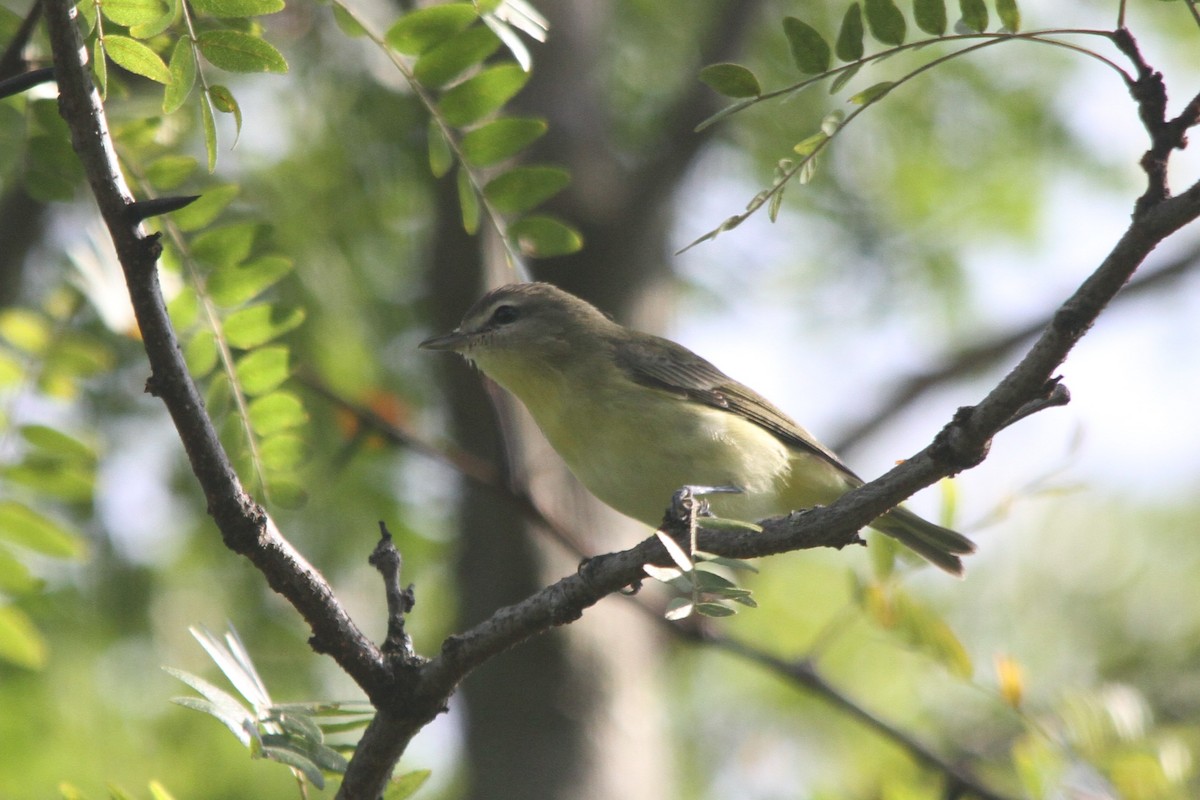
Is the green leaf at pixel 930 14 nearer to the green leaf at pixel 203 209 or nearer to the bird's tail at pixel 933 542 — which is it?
the green leaf at pixel 203 209

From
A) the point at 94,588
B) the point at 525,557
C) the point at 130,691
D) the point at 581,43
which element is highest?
the point at 581,43

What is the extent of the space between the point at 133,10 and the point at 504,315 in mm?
2950

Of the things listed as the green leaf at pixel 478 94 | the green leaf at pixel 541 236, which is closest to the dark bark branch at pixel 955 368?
the green leaf at pixel 541 236

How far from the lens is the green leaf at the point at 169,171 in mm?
2697

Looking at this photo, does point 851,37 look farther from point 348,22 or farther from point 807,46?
point 348,22

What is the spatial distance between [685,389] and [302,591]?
8.60ft

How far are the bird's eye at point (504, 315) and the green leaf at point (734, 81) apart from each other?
281 cm

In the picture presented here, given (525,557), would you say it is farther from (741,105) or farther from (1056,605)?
(741,105)

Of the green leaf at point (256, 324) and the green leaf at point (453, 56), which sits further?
the green leaf at point (256, 324)

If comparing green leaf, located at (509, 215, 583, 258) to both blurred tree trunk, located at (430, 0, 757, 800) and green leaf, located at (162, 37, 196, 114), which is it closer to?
green leaf, located at (162, 37, 196, 114)

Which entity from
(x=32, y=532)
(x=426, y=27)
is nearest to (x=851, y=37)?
(x=426, y=27)

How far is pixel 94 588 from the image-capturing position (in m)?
5.32

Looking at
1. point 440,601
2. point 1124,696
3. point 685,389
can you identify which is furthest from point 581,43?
point 1124,696

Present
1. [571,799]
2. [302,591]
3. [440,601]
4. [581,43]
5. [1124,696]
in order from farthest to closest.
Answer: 1. [440,601]
2. [581,43]
3. [571,799]
4. [1124,696]
5. [302,591]
